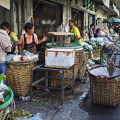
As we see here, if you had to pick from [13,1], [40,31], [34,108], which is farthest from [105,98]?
[40,31]

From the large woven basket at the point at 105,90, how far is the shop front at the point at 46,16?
203 inches

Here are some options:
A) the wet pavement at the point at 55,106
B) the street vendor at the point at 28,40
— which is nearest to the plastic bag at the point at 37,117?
the wet pavement at the point at 55,106

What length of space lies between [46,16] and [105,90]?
622 cm

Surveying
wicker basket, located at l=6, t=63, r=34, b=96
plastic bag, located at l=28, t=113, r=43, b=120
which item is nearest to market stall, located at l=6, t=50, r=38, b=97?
wicker basket, located at l=6, t=63, r=34, b=96

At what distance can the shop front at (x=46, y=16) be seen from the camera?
8594 mm

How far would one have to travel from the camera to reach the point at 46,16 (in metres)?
9.31

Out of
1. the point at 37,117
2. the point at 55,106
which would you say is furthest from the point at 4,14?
Answer: the point at 37,117

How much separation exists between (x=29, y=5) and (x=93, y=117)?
5331mm

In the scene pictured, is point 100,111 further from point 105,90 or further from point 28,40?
point 28,40

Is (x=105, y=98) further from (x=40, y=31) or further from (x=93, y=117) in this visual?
(x=40, y=31)

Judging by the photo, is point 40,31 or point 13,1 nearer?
point 13,1

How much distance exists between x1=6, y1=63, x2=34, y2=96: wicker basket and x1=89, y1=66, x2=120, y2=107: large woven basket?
158 cm

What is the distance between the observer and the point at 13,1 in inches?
258

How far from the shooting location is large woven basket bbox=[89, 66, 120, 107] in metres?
3.99
